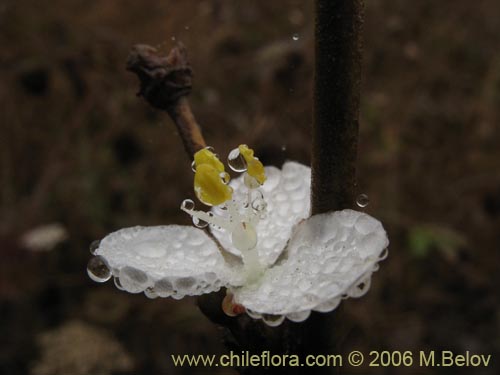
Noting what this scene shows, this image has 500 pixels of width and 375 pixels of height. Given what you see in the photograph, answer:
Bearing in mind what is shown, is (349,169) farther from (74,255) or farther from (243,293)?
(74,255)

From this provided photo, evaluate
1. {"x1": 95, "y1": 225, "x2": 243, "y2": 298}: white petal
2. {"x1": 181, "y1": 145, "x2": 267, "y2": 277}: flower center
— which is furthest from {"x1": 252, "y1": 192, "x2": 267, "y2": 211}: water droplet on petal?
{"x1": 95, "y1": 225, "x2": 243, "y2": 298}: white petal

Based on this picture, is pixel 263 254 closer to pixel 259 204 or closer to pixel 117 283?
pixel 259 204

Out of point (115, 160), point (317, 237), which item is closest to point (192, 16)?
point (115, 160)

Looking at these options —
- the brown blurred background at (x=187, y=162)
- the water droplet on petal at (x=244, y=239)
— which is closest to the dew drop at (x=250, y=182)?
the water droplet on petal at (x=244, y=239)

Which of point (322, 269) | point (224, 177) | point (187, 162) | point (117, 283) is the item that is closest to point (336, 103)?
point (322, 269)

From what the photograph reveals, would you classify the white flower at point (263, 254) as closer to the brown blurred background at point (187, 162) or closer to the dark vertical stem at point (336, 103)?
the dark vertical stem at point (336, 103)

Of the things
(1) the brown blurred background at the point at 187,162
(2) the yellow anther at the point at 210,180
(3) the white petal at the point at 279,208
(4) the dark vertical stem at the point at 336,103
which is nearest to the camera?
(4) the dark vertical stem at the point at 336,103

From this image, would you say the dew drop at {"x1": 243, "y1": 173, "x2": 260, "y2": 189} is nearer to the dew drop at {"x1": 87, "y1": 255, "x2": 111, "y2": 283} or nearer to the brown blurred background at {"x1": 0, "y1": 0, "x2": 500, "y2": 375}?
the dew drop at {"x1": 87, "y1": 255, "x2": 111, "y2": 283}

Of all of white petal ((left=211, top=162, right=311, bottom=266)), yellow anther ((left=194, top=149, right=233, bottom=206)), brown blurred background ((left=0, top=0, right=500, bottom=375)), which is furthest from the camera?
brown blurred background ((left=0, top=0, right=500, bottom=375))
